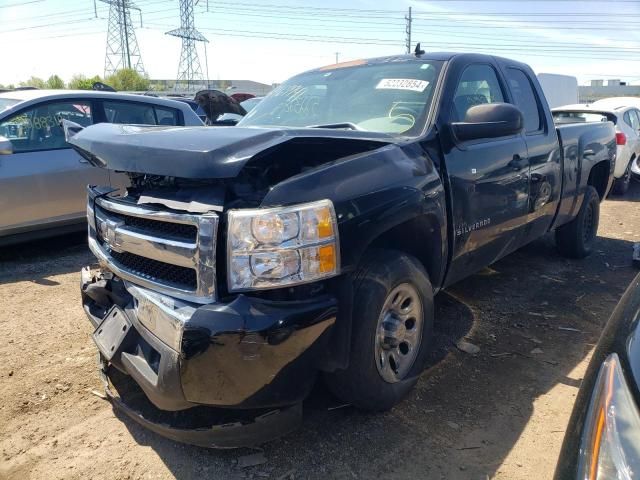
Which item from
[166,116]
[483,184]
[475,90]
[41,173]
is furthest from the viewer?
[166,116]

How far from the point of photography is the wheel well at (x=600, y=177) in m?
5.84

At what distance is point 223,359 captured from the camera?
2.06 m

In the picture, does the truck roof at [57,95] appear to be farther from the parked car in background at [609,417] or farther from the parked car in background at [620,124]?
the parked car in background at [620,124]

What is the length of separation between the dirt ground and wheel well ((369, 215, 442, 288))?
71 cm

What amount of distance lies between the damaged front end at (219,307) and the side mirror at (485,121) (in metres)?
0.97

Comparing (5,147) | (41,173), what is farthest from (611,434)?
(41,173)

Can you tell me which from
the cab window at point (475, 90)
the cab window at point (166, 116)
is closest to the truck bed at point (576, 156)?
the cab window at point (475, 90)

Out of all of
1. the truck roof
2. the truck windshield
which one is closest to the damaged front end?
the truck windshield

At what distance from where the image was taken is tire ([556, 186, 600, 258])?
219 inches

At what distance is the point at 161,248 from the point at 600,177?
5.37 metres

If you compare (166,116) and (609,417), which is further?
(166,116)

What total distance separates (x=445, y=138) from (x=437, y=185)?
1.24ft

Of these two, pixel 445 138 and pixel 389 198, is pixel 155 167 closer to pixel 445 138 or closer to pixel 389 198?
pixel 389 198

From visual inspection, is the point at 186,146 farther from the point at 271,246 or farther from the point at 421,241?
the point at 421,241
